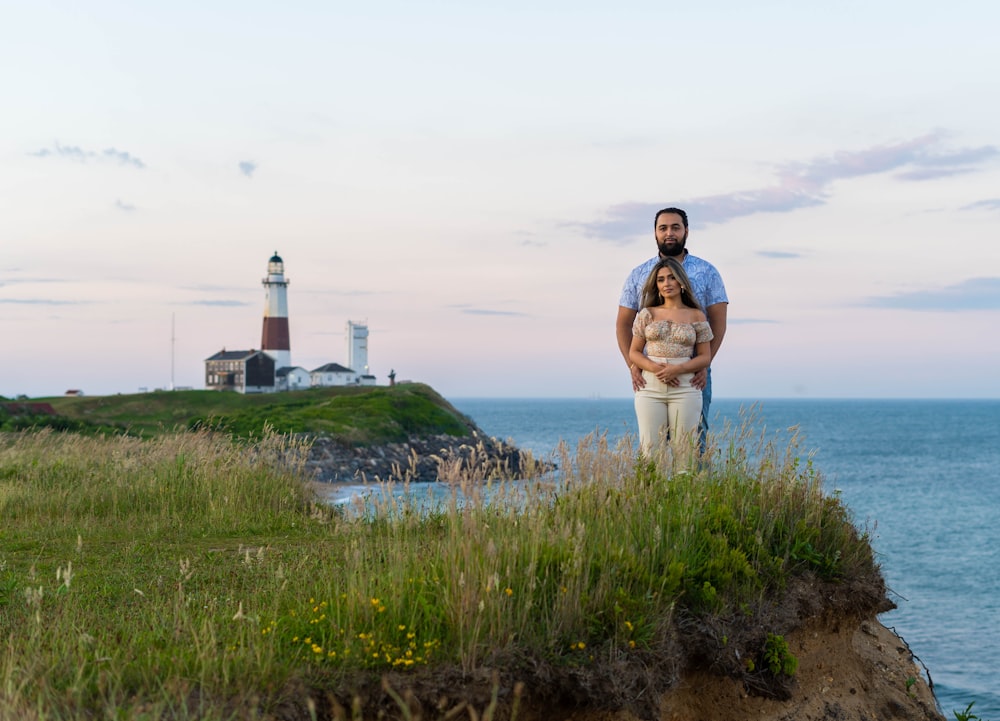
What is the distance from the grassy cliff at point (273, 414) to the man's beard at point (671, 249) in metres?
28.7

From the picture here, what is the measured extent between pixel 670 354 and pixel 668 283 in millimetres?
669

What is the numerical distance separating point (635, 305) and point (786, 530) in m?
2.65

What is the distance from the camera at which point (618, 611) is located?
17.9 feet

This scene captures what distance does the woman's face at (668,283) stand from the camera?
26.9 ft

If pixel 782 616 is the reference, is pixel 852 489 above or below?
below

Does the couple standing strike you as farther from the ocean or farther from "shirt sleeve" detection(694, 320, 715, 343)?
the ocean

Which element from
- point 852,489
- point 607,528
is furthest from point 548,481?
point 852,489

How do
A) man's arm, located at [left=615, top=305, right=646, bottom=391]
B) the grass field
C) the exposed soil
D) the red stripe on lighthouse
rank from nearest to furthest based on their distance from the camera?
the grass field < the exposed soil < man's arm, located at [left=615, top=305, right=646, bottom=391] < the red stripe on lighthouse

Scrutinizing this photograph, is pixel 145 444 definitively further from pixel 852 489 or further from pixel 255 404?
pixel 255 404

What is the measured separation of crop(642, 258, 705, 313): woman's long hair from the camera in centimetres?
820

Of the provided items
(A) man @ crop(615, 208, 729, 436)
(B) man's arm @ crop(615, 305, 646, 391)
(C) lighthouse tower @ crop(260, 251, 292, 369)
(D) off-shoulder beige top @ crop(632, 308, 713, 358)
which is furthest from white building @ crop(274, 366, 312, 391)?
(D) off-shoulder beige top @ crop(632, 308, 713, 358)

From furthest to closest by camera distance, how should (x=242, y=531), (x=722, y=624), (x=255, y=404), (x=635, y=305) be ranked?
(x=255, y=404)
(x=242, y=531)
(x=635, y=305)
(x=722, y=624)

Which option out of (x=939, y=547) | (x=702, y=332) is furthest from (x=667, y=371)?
(x=939, y=547)

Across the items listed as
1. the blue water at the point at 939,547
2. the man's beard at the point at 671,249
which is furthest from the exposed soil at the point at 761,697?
the man's beard at the point at 671,249
